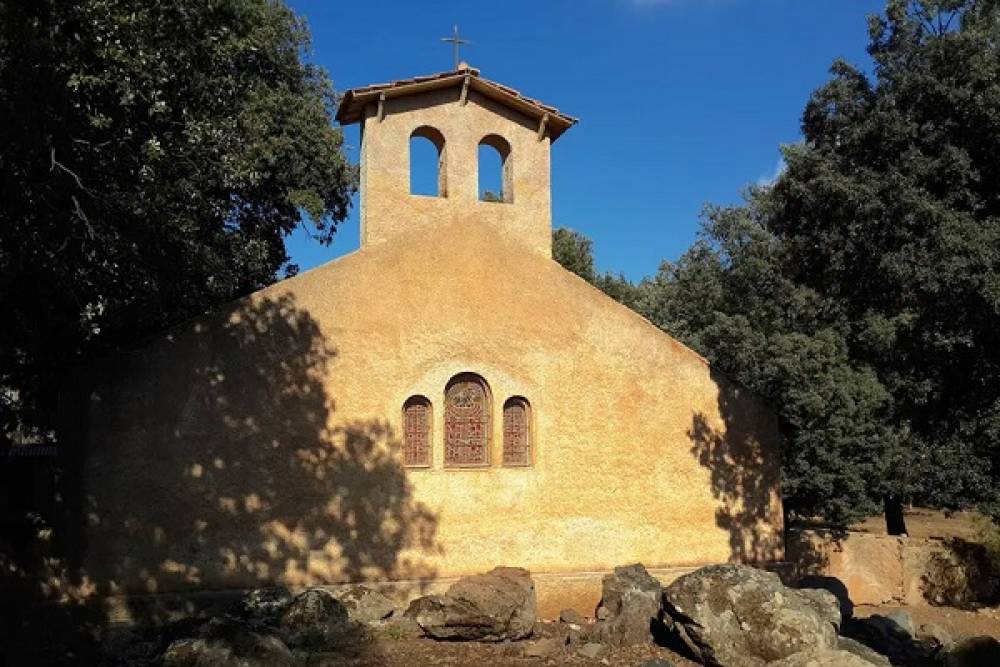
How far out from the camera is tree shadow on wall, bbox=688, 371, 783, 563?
1527 centimetres

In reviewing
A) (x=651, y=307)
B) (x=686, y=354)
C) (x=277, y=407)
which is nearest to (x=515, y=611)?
(x=277, y=407)

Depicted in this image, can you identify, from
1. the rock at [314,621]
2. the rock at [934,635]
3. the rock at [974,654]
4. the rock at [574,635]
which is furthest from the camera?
the rock at [934,635]

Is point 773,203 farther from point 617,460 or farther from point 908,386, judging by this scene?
point 617,460

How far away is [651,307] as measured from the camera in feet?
110

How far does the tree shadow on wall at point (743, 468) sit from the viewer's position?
1527 cm

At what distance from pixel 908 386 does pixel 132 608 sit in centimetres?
1360

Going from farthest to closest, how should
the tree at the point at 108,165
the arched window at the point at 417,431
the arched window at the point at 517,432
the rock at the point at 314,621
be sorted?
the arched window at the point at 517,432
the arched window at the point at 417,431
the rock at the point at 314,621
the tree at the point at 108,165

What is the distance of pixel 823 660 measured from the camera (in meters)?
10.1

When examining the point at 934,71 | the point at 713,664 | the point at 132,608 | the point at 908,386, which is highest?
the point at 934,71

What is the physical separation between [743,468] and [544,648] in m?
5.72

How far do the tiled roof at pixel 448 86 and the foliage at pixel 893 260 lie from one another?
453 centimetres

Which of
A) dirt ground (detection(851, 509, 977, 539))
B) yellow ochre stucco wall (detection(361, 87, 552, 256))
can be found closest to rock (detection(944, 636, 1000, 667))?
yellow ochre stucco wall (detection(361, 87, 552, 256))

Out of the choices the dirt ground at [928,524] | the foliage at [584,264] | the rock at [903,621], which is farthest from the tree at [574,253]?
the rock at [903,621]

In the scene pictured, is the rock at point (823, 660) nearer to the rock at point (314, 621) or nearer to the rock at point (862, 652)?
the rock at point (862, 652)
